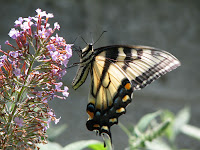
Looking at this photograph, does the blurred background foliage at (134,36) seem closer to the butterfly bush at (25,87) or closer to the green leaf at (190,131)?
the green leaf at (190,131)

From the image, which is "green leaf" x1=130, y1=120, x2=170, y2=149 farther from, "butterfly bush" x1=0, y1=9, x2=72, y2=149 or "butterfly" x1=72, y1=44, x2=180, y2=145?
"butterfly bush" x1=0, y1=9, x2=72, y2=149

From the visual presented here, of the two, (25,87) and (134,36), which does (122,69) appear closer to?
(25,87)

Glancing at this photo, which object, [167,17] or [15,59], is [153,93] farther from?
[15,59]

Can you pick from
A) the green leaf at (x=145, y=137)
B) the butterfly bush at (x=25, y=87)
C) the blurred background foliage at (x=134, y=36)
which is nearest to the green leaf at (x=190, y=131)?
the green leaf at (x=145, y=137)

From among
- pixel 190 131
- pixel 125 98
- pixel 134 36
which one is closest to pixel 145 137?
pixel 125 98

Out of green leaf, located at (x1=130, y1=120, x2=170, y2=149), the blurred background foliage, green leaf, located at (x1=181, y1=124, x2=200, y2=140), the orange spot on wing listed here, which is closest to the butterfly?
the orange spot on wing

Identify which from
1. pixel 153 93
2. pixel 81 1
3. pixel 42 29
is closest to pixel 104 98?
pixel 42 29
